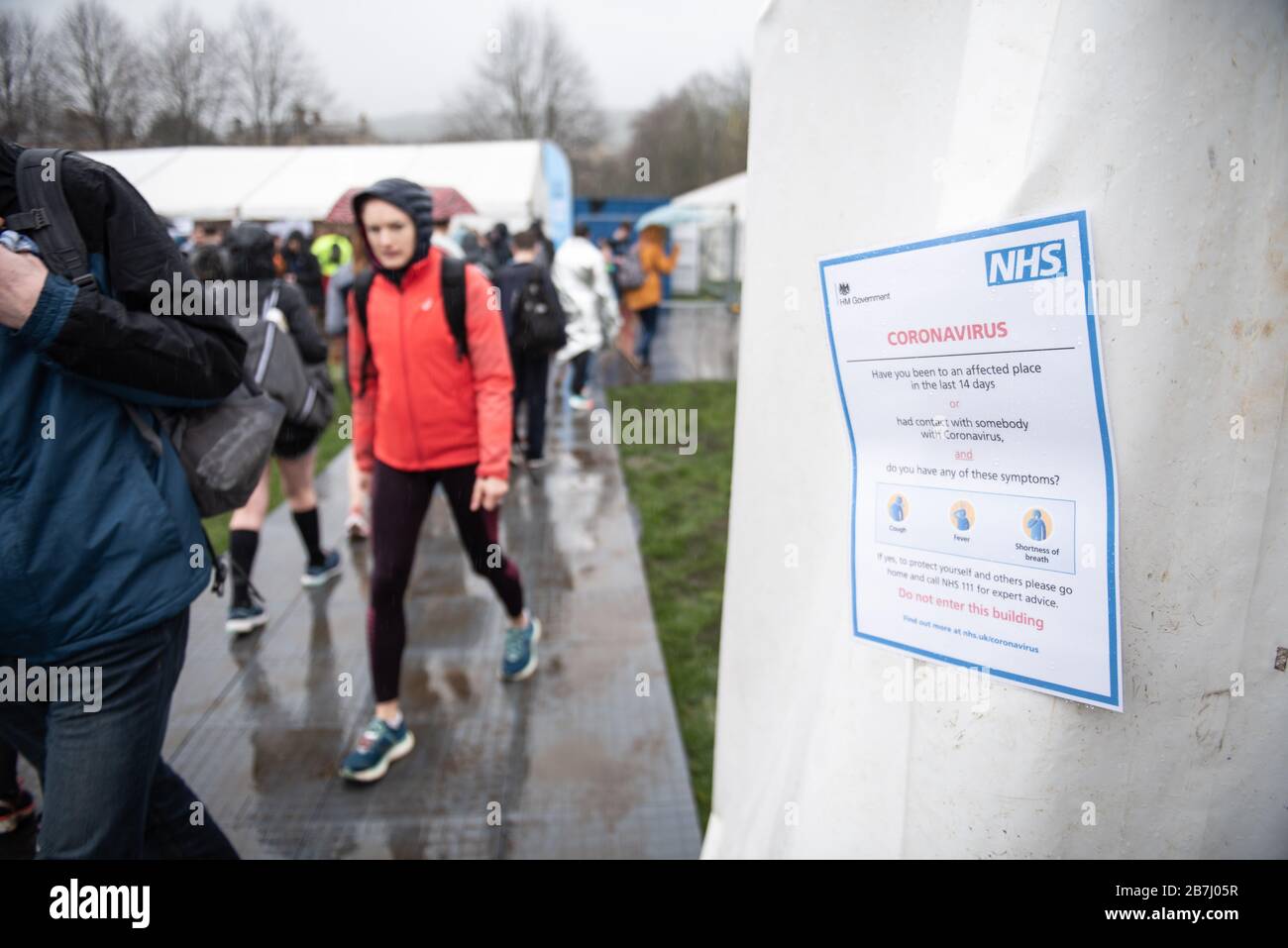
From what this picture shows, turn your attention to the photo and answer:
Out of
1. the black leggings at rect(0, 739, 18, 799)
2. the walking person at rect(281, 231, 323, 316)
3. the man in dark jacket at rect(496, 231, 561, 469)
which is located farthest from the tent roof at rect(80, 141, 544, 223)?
the black leggings at rect(0, 739, 18, 799)

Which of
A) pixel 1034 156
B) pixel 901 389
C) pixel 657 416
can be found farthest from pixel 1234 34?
pixel 657 416

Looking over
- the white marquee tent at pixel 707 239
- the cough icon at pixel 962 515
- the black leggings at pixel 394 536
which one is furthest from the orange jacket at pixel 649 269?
the cough icon at pixel 962 515

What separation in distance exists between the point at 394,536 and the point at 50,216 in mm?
1689

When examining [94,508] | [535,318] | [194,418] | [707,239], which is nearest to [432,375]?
[194,418]

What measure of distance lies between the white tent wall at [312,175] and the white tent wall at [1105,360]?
13014 mm

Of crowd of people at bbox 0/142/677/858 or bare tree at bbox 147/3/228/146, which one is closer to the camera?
crowd of people at bbox 0/142/677/858

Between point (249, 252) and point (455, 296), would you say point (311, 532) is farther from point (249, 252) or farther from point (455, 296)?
point (455, 296)

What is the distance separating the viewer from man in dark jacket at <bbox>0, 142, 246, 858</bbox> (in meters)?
1.59

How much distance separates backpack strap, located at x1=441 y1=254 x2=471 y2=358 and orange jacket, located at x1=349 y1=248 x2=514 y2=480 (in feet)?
0.06

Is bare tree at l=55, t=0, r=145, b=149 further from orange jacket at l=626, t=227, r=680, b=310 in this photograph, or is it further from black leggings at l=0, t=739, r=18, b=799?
orange jacket at l=626, t=227, r=680, b=310

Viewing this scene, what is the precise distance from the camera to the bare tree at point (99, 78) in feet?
13.5

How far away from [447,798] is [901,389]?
2.52 meters

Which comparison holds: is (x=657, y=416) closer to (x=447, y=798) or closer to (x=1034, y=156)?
(x=447, y=798)

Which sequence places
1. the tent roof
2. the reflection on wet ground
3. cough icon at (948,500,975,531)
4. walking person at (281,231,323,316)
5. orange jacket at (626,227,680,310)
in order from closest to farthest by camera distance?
cough icon at (948,500,975,531) < the reflection on wet ground < walking person at (281,231,323,316) < orange jacket at (626,227,680,310) < the tent roof
